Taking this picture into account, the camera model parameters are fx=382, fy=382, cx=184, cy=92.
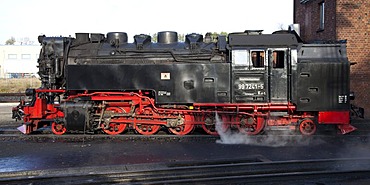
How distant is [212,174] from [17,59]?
71.3 m

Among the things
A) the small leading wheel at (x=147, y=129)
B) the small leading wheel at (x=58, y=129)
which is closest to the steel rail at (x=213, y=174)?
the small leading wheel at (x=147, y=129)

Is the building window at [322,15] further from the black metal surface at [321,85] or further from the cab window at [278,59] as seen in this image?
the cab window at [278,59]

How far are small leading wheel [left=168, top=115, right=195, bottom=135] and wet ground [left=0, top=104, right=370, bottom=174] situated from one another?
465 millimetres

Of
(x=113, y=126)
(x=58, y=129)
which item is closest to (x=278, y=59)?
(x=113, y=126)

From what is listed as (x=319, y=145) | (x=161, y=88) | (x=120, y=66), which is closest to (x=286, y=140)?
(x=319, y=145)

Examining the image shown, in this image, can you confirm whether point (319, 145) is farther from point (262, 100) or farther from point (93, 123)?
point (93, 123)

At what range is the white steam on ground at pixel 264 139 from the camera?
10.4 meters

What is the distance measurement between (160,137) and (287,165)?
14.1ft

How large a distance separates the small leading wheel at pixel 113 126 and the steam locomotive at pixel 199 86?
0.03m

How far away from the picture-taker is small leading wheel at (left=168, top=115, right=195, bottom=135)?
1120 centimetres

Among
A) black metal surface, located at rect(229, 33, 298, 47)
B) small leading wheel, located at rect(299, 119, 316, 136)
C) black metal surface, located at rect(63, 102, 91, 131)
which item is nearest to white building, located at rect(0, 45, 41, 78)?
black metal surface, located at rect(63, 102, 91, 131)

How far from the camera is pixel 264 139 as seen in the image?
1075 cm

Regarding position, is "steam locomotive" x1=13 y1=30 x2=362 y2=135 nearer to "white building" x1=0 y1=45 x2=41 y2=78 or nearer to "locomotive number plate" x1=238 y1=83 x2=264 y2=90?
"locomotive number plate" x1=238 y1=83 x2=264 y2=90

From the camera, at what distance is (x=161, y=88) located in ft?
36.1
